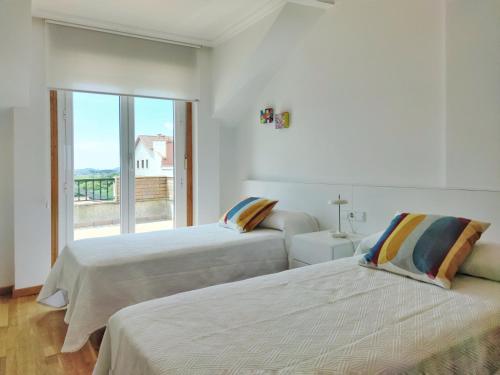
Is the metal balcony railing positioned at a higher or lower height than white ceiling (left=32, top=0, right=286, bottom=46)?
lower

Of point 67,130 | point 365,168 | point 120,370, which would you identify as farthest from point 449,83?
point 67,130

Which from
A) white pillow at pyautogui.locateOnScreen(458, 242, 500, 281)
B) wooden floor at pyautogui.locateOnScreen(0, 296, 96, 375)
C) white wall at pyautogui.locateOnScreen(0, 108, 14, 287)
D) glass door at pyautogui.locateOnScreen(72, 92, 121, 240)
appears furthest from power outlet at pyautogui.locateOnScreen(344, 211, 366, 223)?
white wall at pyautogui.locateOnScreen(0, 108, 14, 287)

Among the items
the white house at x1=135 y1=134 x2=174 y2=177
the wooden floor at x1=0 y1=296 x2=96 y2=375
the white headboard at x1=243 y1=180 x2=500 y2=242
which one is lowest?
the wooden floor at x1=0 y1=296 x2=96 y2=375

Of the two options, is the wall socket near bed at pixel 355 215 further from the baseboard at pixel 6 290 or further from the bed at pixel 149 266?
the baseboard at pixel 6 290

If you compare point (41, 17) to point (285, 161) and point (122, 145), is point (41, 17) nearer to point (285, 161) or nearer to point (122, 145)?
point (122, 145)

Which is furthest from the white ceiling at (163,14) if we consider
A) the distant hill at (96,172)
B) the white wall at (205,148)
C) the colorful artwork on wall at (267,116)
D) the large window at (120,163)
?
the distant hill at (96,172)

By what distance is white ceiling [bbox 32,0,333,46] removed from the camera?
3096 mm

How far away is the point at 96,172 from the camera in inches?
147

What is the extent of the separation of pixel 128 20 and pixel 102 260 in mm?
2252

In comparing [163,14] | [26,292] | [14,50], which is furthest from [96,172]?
[163,14]

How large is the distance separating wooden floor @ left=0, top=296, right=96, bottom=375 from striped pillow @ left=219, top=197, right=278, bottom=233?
1.36m

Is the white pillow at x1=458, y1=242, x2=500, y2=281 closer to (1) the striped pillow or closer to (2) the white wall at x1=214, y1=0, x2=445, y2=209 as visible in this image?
(2) the white wall at x1=214, y1=0, x2=445, y2=209

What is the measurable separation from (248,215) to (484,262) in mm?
1753

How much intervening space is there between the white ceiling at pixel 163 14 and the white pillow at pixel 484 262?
7.14ft
